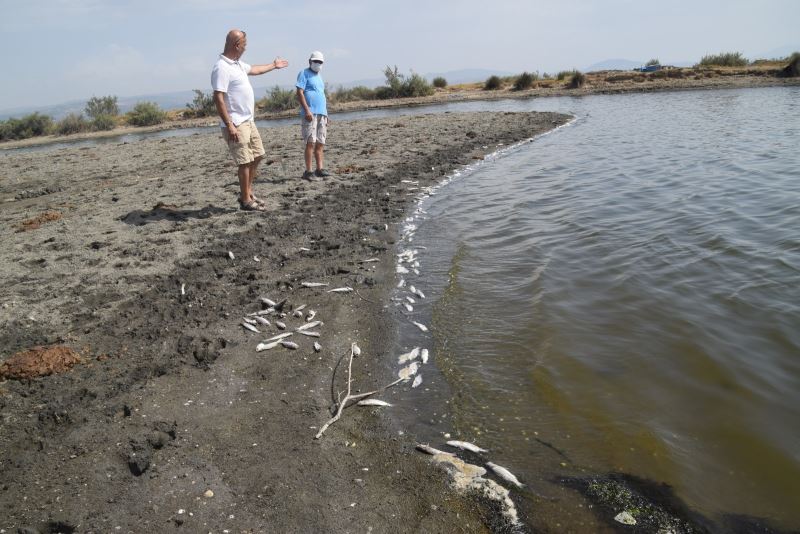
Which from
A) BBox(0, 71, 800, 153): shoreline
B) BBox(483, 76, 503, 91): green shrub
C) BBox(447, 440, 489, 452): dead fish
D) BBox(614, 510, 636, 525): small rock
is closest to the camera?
BBox(614, 510, 636, 525): small rock

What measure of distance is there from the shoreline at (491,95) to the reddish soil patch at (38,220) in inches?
1251

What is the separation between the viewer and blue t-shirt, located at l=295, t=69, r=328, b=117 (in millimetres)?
11547

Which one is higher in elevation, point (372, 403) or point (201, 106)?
point (201, 106)

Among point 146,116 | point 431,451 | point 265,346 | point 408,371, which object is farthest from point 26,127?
point 431,451

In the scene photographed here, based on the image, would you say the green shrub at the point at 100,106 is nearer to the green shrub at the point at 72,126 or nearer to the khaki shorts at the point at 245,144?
the green shrub at the point at 72,126

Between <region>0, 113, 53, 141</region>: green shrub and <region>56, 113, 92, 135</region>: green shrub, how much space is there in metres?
1.14

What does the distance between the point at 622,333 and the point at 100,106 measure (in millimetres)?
63033

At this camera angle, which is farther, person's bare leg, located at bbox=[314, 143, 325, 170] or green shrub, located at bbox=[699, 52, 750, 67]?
green shrub, located at bbox=[699, 52, 750, 67]

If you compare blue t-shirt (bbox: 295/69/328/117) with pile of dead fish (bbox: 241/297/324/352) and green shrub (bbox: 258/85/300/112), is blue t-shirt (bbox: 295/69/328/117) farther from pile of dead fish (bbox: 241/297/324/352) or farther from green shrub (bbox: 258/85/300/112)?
green shrub (bbox: 258/85/300/112)

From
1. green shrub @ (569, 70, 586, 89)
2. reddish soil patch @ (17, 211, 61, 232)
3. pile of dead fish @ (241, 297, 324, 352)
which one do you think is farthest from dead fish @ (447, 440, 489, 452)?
green shrub @ (569, 70, 586, 89)

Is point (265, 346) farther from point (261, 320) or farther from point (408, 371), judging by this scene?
point (408, 371)

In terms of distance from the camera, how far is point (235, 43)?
870 centimetres

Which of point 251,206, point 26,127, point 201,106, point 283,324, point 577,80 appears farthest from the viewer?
point 201,106

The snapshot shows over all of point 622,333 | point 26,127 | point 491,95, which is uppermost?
point 491,95
